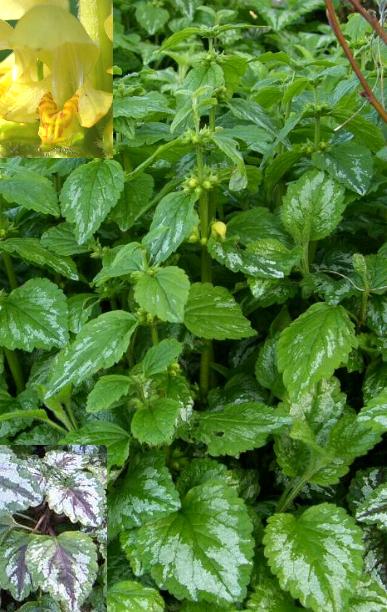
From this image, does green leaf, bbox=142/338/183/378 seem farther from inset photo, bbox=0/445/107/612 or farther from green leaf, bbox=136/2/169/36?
green leaf, bbox=136/2/169/36

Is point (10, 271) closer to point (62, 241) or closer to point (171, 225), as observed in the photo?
point (62, 241)

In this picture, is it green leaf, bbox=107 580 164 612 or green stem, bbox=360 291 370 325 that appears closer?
green leaf, bbox=107 580 164 612

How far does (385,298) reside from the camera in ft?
3.69

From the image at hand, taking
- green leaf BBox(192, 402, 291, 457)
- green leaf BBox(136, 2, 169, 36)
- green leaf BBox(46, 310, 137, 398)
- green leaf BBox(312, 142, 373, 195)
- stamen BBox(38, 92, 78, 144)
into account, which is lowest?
green leaf BBox(136, 2, 169, 36)

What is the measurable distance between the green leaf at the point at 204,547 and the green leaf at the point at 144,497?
0.02 meters

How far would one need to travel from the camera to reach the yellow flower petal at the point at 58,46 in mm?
917

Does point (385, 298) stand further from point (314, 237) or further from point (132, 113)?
point (132, 113)

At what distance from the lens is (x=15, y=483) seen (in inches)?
32.1

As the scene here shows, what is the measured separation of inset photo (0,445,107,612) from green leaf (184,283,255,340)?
0.80 ft

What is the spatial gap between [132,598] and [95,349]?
28 cm

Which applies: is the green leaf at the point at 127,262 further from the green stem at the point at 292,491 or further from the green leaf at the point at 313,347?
the green stem at the point at 292,491

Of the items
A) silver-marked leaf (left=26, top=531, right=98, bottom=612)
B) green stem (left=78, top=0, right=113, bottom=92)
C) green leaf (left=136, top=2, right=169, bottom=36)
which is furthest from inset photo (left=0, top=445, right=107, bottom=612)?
green leaf (left=136, top=2, right=169, bottom=36)

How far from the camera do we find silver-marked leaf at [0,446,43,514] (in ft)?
2.66

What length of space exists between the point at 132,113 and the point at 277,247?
29cm
